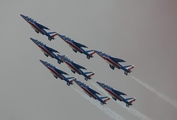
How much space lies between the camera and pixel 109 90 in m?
40.1

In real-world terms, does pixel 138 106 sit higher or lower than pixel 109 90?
higher

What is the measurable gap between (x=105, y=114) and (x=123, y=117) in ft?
9.70

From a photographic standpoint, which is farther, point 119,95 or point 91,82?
point 91,82

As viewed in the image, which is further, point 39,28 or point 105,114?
point 105,114

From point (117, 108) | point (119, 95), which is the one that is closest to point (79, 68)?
point (119, 95)

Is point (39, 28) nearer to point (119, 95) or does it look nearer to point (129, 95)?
point (119, 95)

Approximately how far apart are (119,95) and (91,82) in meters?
6.07

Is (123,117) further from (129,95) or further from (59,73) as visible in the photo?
(59,73)

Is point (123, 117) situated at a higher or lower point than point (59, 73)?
higher

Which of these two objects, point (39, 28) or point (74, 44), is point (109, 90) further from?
point (39, 28)

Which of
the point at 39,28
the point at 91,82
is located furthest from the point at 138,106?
the point at 39,28

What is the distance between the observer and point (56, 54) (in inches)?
1565

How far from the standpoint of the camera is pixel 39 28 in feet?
127

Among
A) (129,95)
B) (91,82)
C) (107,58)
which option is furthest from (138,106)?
(107,58)
